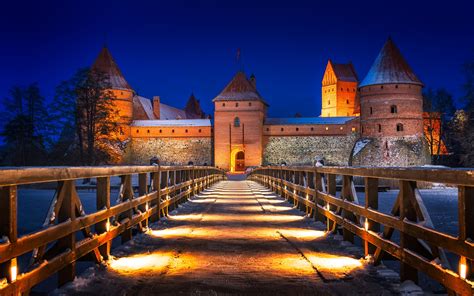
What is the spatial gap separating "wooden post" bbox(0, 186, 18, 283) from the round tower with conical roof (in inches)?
2088

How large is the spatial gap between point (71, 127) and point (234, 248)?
32107 millimetres

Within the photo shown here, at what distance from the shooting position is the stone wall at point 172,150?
60.7 metres

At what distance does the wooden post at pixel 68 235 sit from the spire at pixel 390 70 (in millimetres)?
52031

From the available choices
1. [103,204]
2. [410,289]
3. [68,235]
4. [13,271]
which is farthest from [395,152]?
[13,271]

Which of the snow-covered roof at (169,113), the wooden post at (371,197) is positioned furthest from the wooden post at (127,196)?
the snow-covered roof at (169,113)

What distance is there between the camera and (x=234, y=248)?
6273 mm

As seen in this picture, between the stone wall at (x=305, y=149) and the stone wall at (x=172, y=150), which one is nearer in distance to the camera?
the stone wall at (x=305, y=149)

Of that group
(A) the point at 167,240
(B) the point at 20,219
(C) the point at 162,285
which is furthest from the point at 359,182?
(C) the point at 162,285

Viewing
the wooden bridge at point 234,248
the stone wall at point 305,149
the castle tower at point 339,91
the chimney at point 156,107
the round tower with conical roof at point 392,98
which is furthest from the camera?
the castle tower at point 339,91

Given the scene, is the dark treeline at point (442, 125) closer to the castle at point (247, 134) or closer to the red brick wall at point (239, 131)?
the castle at point (247, 134)

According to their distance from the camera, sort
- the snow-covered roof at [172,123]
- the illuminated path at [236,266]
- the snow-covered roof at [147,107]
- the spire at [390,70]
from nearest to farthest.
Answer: the illuminated path at [236,266] → the spire at [390,70] → the snow-covered roof at [172,123] → the snow-covered roof at [147,107]

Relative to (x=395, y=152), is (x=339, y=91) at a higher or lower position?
higher

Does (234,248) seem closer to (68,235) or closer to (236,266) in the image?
(236,266)

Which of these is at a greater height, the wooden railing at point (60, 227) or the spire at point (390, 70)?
the spire at point (390, 70)
